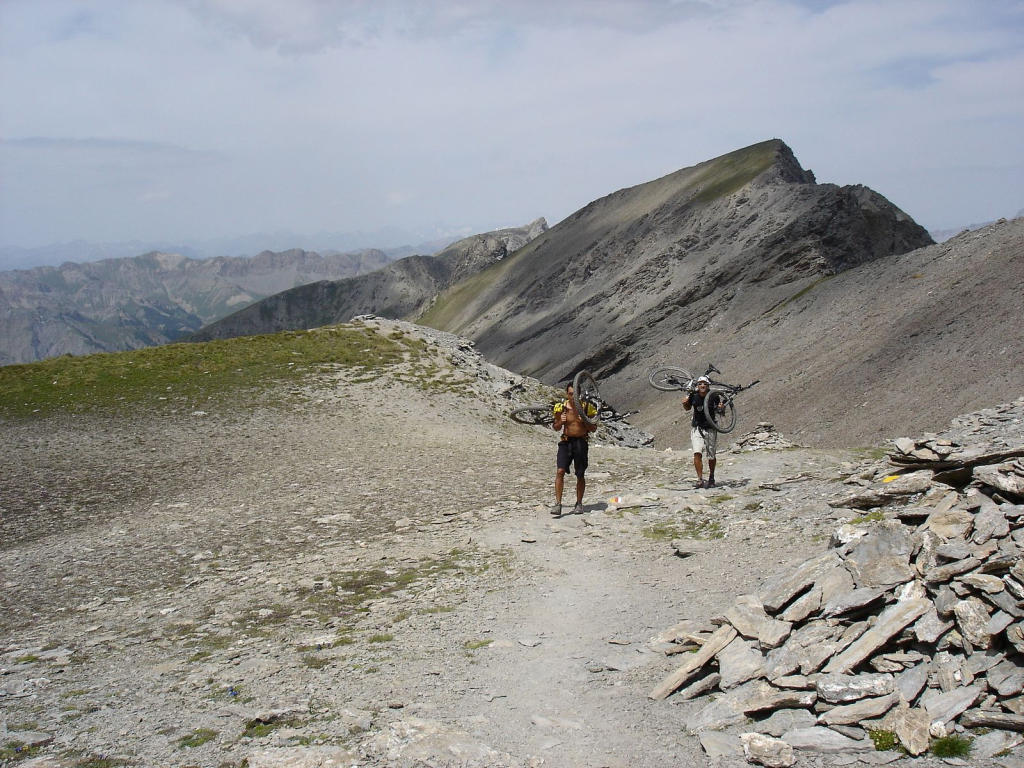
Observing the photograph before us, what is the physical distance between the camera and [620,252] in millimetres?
92438

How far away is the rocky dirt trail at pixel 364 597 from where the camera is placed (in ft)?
25.3

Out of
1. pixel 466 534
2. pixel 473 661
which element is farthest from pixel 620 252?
pixel 473 661

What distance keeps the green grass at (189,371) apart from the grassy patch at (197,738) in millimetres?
23576

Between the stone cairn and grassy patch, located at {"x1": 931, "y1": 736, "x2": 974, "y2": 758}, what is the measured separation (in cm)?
6

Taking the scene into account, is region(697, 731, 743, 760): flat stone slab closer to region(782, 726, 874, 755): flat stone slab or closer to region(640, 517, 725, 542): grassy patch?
region(782, 726, 874, 755): flat stone slab

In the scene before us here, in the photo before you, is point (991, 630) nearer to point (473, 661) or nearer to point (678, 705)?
point (678, 705)

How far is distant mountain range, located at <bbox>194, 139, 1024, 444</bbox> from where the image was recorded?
115 feet

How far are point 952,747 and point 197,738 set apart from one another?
705cm

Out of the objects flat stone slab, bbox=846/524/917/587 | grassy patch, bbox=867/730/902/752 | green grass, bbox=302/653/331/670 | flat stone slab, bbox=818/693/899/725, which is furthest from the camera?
green grass, bbox=302/653/331/670

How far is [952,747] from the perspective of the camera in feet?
20.0

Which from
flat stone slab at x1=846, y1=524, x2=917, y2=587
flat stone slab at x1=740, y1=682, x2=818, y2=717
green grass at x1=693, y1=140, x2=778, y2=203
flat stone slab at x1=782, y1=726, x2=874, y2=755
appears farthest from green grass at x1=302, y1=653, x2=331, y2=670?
green grass at x1=693, y1=140, x2=778, y2=203

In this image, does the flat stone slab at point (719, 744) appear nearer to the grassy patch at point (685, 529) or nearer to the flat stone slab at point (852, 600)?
the flat stone slab at point (852, 600)

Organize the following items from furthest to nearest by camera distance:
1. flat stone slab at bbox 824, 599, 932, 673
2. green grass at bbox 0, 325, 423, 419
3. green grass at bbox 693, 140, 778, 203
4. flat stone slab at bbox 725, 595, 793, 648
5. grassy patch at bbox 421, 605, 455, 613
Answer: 1. green grass at bbox 693, 140, 778, 203
2. green grass at bbox 0, 325, 423, 419
3. grassy patch at bbox 421, 605, 455, 613
4. flat stone slab at bbox 725, 595, 793, 648
5. flat stone slab at bbox 824, 599, 932, 673

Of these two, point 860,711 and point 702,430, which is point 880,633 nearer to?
point 860,711
